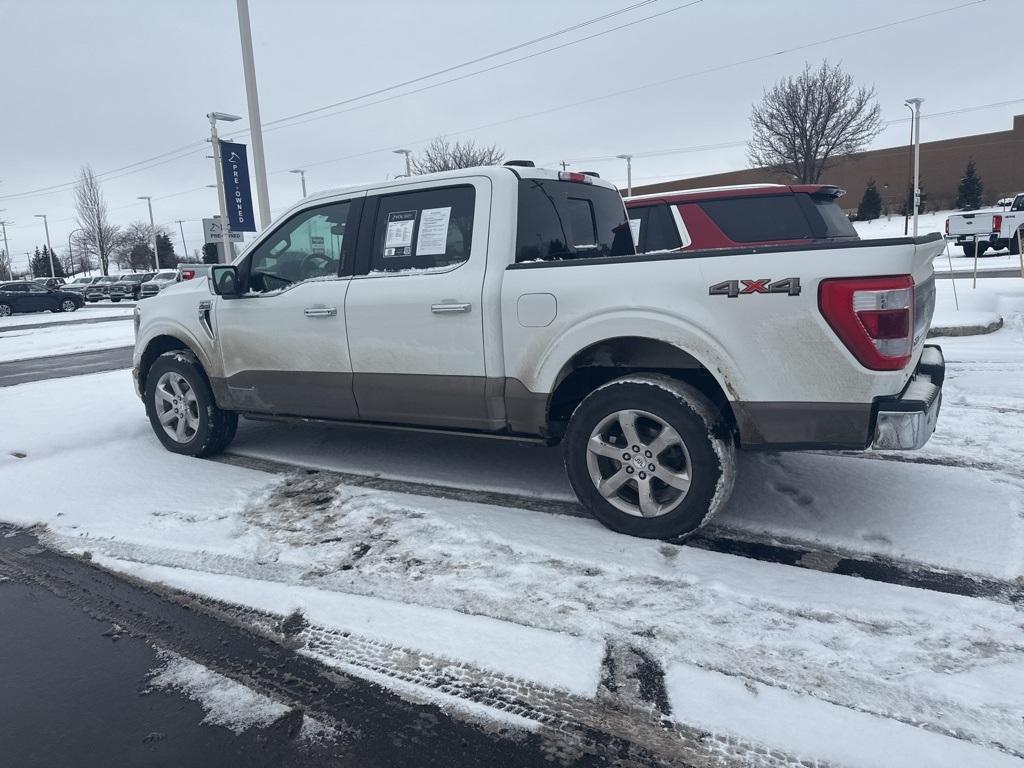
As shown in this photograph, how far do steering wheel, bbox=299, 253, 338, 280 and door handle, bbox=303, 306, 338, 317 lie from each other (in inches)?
9.4

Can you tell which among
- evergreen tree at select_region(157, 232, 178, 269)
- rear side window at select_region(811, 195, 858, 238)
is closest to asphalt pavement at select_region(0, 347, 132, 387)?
rear side window at select_region(811, 195, 858, 238)

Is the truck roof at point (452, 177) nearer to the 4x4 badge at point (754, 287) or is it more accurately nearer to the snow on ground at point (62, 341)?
the 4x4 badge at point (754, 287)

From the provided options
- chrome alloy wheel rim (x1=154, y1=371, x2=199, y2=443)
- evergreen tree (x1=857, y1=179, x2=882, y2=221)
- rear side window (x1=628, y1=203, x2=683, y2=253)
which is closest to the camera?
chrome alloy wheel rim (x1=154, y1=371, x2=199, y2=443)

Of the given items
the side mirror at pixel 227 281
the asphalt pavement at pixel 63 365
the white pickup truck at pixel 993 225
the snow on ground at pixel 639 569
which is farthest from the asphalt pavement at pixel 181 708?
the white pickup truck at pixel 993 225

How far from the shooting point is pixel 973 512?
401 centimetres

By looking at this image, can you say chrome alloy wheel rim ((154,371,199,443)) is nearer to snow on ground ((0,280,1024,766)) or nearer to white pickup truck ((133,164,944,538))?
white pickup truck ((133,164,944,538))

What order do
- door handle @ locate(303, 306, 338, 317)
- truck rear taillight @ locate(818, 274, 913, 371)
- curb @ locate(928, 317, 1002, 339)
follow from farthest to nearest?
curb @ locate(928, 317, 1002, 339) < door handle @ locate(303, 306, 338, 317) < truck rear taillight @ locate(818, 274, 913, 371)

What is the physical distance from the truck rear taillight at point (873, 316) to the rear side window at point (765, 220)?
180 inches

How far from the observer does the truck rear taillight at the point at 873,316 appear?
10.4 ft

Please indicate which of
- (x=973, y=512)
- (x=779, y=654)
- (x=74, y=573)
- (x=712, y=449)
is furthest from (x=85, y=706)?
(x=973, y=512)

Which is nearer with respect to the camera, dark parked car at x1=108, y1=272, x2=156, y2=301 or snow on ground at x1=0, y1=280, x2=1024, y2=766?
snow on ground at x1=0, y1=280, x2=1024, y2=766

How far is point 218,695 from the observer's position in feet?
8.68

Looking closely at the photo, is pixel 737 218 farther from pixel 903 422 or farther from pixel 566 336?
pixel 903 422

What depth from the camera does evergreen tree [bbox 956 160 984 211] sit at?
4741 cm
